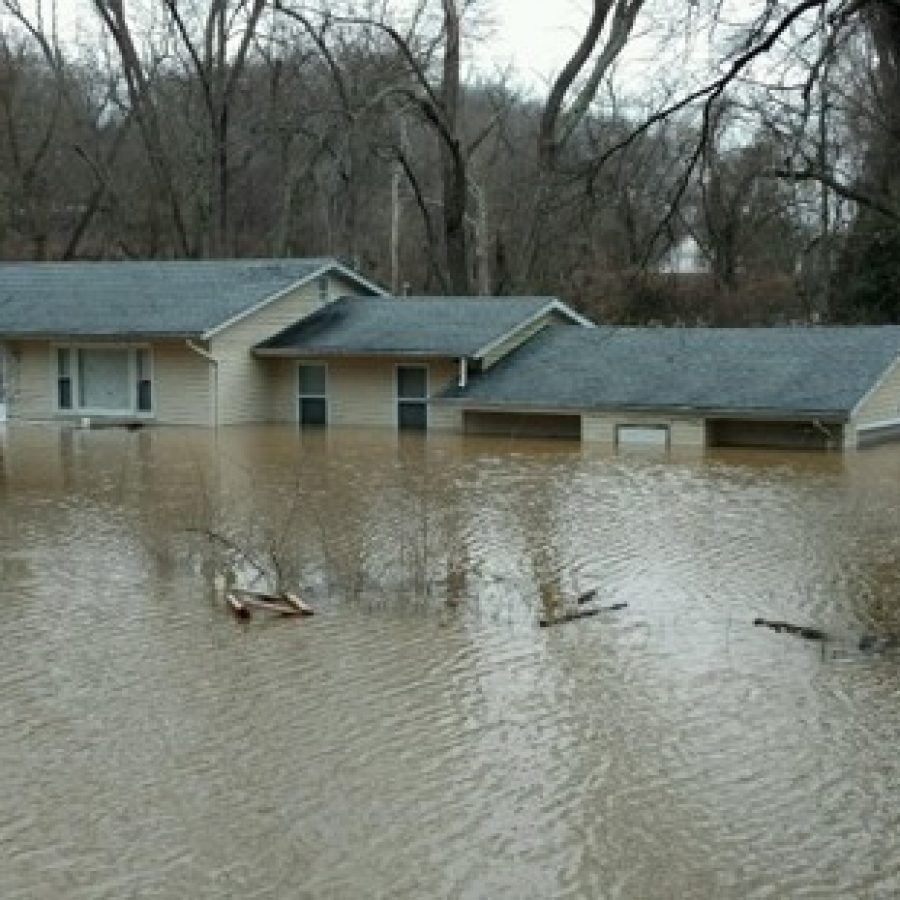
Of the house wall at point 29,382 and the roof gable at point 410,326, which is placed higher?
the roof gable at point 410,326

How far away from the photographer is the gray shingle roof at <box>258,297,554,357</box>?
3152 cm

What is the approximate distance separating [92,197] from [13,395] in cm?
2093

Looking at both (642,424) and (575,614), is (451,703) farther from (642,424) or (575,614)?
(642,424)

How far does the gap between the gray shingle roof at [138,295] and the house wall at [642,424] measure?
310 inches

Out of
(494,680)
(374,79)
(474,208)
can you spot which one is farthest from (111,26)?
(494,680)

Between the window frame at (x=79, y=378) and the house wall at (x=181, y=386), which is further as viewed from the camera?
the window frame at (x=79, y=378)

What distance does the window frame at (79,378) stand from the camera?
33.5 metres

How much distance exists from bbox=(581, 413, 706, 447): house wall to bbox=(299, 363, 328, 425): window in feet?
21.3

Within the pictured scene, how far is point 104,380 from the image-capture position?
34312 millimetres

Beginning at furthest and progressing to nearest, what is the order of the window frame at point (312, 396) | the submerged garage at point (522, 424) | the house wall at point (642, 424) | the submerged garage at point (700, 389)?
the window frame at point (312, 396), the submerged garage at point (522, 424), the house wall at point (642, 424), the submerged garage at point (700, 389)

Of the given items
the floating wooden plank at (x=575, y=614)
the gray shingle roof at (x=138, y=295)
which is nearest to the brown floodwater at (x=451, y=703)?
the floating wooden plank at (x=575, y=614)

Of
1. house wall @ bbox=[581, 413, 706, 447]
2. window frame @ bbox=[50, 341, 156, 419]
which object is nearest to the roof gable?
window frame @ bbox=[50, 341, 156, 419]

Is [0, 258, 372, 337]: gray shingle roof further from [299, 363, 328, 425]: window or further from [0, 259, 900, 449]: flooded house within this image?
[299, 363, 328, 425]: window

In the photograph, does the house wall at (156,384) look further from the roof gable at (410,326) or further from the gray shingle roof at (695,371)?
the gray shingle roof at (695,371)
